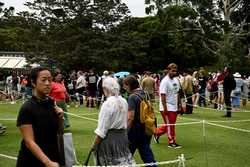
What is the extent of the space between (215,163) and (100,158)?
394 centimetres

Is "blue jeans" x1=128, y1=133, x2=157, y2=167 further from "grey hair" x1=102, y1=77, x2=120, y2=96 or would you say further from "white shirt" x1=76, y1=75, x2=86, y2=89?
"white shirt" x1=76, y1=75, x2=86, y2=89

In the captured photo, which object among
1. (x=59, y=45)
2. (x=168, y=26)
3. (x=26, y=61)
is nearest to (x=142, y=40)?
(x=168, y=26)

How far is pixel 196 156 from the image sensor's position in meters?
9.78

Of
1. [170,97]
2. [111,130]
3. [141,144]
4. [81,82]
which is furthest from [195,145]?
[81,82]

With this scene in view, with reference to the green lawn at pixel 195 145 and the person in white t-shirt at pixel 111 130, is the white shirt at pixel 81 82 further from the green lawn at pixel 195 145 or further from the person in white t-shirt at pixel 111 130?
the person in white t-shirt at pixel 111 130

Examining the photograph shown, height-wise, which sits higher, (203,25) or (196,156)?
(203,25)

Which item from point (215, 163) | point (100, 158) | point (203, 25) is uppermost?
point (203, 25)

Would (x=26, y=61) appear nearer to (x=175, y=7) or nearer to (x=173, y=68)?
(x=175, y=7)

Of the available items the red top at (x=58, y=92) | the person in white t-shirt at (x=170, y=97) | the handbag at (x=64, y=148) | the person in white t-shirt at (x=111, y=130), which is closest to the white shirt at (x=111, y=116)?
the person in white t-shirt at (x=111, y=130)

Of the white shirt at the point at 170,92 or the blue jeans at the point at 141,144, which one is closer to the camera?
the blue jeans at the point at 141,144

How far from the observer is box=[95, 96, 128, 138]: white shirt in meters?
5.61

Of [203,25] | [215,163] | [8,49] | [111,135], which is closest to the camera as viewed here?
[111,135]

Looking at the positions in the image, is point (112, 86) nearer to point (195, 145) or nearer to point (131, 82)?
point (131, 82)

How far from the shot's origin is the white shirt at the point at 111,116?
18.4ft
